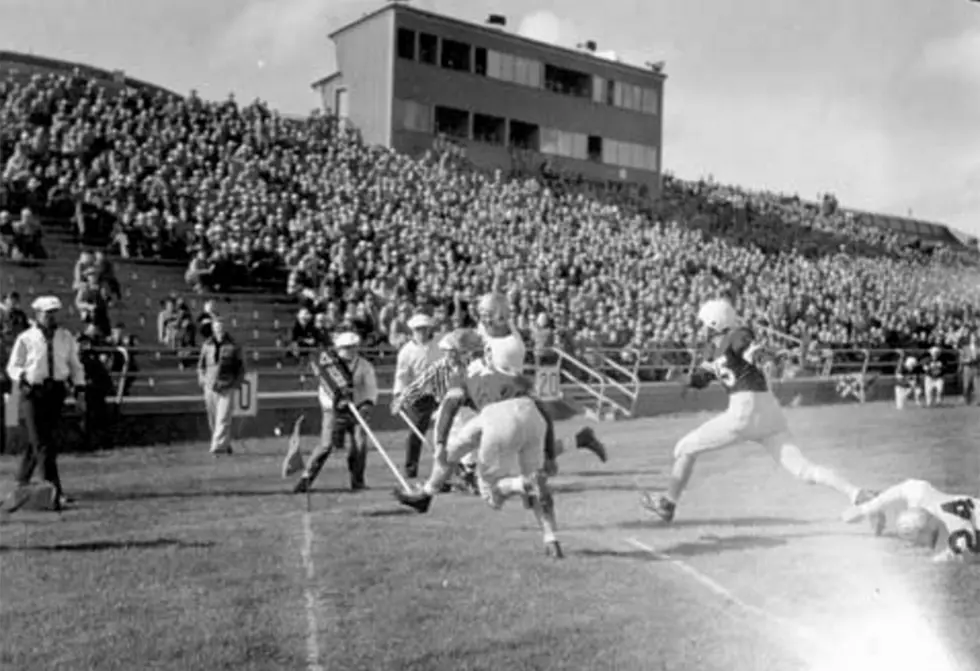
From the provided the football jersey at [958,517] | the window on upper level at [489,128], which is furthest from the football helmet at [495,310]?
the football jersey at [958,517]

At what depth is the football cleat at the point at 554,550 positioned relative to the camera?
711 cm

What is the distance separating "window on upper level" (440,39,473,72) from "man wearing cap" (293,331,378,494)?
2.55m

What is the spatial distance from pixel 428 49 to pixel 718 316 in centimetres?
443

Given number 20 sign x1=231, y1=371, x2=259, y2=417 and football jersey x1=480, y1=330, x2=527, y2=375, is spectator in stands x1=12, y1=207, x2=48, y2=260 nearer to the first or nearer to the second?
number 20 sign x1=231, y1=371, x2=259, y2=417

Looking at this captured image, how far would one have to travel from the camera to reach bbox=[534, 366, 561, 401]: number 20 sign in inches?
606

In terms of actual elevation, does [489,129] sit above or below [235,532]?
above

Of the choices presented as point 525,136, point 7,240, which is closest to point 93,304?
point 7,240

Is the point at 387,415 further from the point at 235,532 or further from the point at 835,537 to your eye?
the point at 835,537

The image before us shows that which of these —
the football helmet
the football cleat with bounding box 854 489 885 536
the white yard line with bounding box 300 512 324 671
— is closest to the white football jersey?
the football helmet

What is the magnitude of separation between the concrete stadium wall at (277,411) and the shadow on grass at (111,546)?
6012 millimetres

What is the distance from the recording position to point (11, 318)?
1349 cm

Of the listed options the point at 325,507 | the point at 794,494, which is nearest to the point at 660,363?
the point at 794,494

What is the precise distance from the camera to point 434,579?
21.7 ft

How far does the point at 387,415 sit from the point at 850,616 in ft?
41.6
